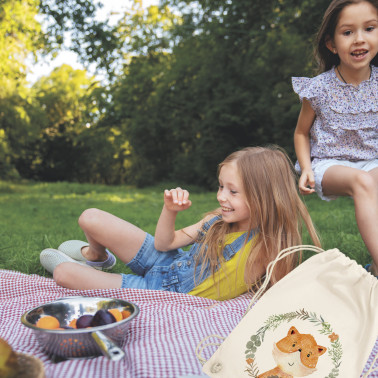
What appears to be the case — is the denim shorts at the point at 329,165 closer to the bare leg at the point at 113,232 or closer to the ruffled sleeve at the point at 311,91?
the ruffled sleeve at the point at 311,91

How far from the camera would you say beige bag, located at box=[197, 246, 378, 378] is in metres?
1.54

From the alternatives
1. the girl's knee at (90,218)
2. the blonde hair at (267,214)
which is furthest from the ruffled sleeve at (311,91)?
the girl's knee at (90,218)

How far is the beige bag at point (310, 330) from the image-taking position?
154 centimetres

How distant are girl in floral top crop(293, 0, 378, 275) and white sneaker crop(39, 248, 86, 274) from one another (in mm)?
1515

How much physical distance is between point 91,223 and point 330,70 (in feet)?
5.62

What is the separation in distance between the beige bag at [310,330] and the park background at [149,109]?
1837 mm

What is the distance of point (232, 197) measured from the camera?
8.07 feet

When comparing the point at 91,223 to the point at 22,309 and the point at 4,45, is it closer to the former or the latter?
the point at 22,309

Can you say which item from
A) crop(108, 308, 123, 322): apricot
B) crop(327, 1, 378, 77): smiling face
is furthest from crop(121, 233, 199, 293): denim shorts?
crop(327, 1, 378, 77): smiling face

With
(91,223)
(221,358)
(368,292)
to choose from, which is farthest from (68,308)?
(368,292)

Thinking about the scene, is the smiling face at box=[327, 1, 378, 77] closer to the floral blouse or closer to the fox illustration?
the floral blouse

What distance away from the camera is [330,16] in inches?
107

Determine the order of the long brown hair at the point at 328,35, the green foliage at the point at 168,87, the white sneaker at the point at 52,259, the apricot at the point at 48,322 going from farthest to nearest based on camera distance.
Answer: the green foliage at the point at 168,87
the white sneaker at the point at 52,259
the long brown hair at the point at 328,35
the apricot at the point at 48,322

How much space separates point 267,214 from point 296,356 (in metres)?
1.03
